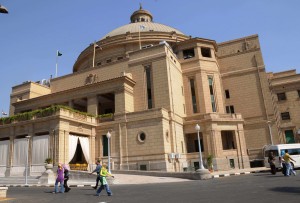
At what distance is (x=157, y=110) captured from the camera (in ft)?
97.3

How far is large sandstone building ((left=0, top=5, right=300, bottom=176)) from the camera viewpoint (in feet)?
94.5

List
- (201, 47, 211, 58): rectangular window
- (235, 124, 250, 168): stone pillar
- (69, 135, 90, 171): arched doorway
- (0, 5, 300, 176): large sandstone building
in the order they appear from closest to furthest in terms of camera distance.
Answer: (69, 135, 90, 171): arched doorway → (0, 5, 300, 176): large sandstone building → (235, 124, 250, 168): stone pillar → (201, 47, 211, 58): rectangular window

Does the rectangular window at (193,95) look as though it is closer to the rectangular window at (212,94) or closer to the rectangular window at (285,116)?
the rectangular window at (212,94)

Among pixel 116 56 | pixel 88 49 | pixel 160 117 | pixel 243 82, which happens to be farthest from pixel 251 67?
pixel 88 49

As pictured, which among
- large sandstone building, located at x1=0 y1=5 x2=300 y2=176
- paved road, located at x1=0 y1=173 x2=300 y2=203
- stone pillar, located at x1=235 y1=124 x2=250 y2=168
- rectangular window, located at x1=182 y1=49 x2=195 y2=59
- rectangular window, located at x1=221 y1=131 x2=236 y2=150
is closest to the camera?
paved road, located at x1=0 y1=173 x2=300 y2=203

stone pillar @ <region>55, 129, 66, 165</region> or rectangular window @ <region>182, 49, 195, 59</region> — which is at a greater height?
rectangular window @ <region>182, 49, 195, 59</region>

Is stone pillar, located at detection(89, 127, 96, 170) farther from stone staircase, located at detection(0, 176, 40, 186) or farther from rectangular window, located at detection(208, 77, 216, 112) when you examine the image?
rectangular window, located at detection(208, 77, 216, 112)

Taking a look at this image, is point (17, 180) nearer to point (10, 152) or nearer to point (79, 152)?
point (10, 152)

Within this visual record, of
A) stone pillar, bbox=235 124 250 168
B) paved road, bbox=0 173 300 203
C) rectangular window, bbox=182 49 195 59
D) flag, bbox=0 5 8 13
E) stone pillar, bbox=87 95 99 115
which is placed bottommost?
paved road, bbox=0 173 300 203

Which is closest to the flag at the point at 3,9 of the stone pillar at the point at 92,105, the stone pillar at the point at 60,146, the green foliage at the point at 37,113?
the green foliage at the point at 37,113

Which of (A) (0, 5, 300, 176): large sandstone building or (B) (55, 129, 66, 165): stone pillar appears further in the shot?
(A) (0, 5, 300, 176): large sandstone building

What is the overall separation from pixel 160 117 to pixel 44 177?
12993 millimetres

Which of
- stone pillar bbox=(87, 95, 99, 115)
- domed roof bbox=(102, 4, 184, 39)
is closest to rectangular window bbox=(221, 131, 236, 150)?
stone pillar bbox=(87, 95, 99, 115)

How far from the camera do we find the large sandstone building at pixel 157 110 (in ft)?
94.5
